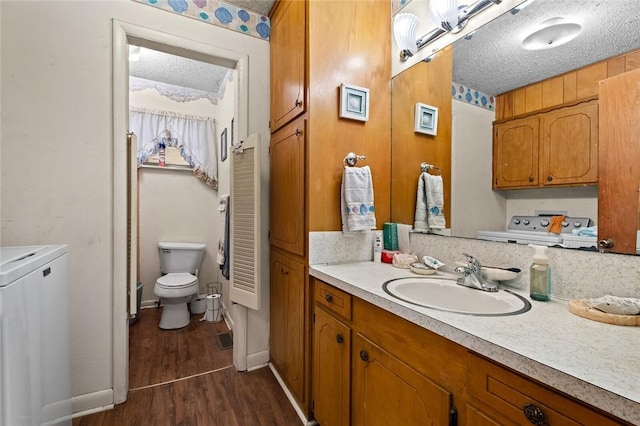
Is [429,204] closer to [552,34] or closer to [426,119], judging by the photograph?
[426,119]

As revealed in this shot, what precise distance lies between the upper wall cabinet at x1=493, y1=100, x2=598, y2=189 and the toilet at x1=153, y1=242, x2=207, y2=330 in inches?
102

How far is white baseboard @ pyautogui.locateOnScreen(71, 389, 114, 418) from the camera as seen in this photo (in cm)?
154

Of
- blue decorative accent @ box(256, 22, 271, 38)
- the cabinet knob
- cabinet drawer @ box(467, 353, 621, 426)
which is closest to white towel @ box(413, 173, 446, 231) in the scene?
the cabinet knob

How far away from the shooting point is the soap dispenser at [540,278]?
92 centimetres

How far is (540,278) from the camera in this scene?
93cm

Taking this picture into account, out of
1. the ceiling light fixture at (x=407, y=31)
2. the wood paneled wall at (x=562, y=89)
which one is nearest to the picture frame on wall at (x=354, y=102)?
the ceiling light fixture at (x=407, y=31)

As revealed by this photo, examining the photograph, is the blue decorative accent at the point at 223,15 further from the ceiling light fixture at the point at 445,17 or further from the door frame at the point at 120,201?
the ceiling light fixture at the point at 445,17

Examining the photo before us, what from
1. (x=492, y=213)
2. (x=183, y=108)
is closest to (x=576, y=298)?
(x=492, y=213)

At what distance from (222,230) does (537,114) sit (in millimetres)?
2106

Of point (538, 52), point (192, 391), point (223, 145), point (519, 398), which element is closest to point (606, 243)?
point (519, 398)

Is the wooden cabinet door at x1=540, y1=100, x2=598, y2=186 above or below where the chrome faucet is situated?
above

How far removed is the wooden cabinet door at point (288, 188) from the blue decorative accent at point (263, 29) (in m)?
0.77

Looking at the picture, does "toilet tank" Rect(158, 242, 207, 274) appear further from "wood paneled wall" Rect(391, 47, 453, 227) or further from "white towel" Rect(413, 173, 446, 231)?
"white towel" Rect(413, 173, 446, 231)

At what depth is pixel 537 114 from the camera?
107cm
